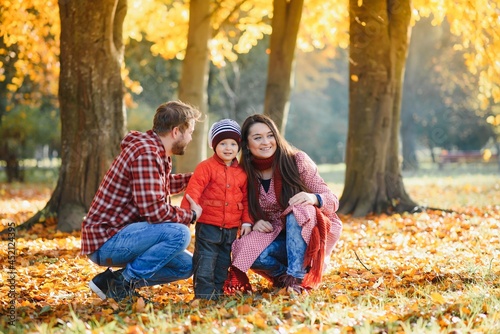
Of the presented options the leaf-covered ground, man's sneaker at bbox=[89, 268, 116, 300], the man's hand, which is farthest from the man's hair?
the leaf-covered ground

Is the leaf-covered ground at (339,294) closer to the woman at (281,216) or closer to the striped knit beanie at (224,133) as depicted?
the woman at (281,216)

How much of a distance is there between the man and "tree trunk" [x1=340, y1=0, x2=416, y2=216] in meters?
5.87

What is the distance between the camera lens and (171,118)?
15.6 feet

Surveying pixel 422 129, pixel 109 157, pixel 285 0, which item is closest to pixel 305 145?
pixel 422 129

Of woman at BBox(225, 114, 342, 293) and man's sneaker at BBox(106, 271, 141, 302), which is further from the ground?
woman at BBox(225, 114, 342, 293)

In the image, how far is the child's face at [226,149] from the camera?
4891 millimetres

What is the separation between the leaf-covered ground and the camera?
378 cm

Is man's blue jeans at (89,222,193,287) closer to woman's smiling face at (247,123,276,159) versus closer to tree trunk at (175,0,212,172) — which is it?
woman's smiling face at (247,123,276,159)

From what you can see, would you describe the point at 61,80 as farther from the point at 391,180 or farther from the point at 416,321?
the point at 416,321

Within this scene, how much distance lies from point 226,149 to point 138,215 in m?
0.81

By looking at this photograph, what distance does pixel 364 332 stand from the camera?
11.5 ft

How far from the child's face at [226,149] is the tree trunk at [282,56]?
24.3 feet

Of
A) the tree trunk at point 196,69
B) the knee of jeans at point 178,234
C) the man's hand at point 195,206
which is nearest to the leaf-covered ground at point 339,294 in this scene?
the knee of jeans at point 178,234

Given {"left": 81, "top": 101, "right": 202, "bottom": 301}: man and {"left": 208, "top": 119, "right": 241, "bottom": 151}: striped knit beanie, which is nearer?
{"left": 81, "top": 101, "right": 202, "bottom": 301}: man
